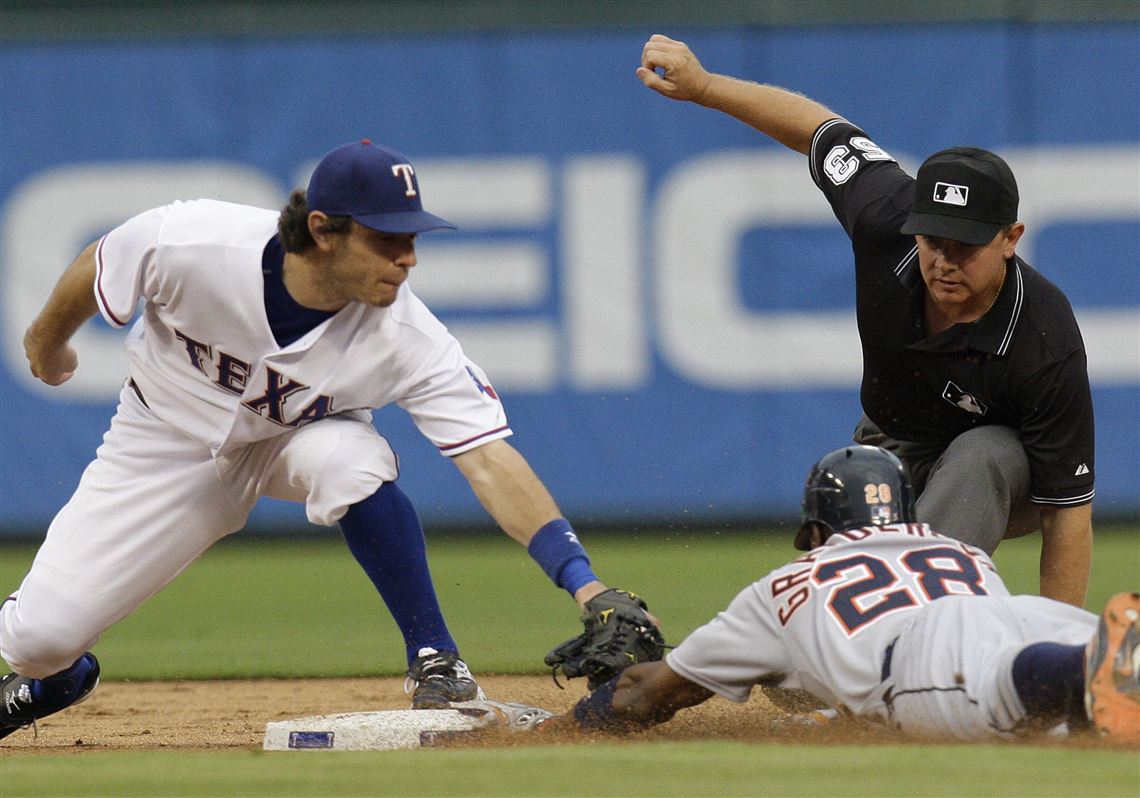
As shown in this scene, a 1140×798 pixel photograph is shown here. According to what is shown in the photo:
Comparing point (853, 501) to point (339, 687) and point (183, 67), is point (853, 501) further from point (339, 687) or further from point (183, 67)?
point (183, 67)

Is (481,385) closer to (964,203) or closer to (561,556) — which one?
(561,556)

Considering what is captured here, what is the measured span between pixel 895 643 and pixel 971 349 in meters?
1.17

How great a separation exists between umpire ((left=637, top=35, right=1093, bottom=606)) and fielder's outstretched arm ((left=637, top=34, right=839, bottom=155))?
0.01m

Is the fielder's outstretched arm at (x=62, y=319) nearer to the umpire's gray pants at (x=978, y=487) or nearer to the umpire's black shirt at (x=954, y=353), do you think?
the umpire's black shirt at (x=954, y=353)

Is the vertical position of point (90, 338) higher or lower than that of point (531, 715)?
higher

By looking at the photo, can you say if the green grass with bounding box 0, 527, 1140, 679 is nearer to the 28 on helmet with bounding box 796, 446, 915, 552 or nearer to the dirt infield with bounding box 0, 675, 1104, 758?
the dirt infield with bounding box 0, 675, 1104, 758

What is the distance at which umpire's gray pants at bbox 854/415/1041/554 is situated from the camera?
4246 mm

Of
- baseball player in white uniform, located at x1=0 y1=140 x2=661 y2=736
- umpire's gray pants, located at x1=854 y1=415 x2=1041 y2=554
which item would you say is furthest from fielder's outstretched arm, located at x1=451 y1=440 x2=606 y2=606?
umpire's gray pants, located at x1=854 y1=415 x2=1041 y2=554

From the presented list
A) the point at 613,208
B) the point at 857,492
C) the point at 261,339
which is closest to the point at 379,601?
the point at 613,208

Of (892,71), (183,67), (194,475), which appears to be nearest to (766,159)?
(892,71)

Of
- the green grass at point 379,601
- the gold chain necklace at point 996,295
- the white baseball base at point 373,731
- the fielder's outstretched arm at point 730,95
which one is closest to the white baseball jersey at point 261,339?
the white baseball base at point 373,731

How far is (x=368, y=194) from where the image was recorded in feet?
12.8

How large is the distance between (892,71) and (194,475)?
5.57m

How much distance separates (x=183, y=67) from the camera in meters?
8.77
